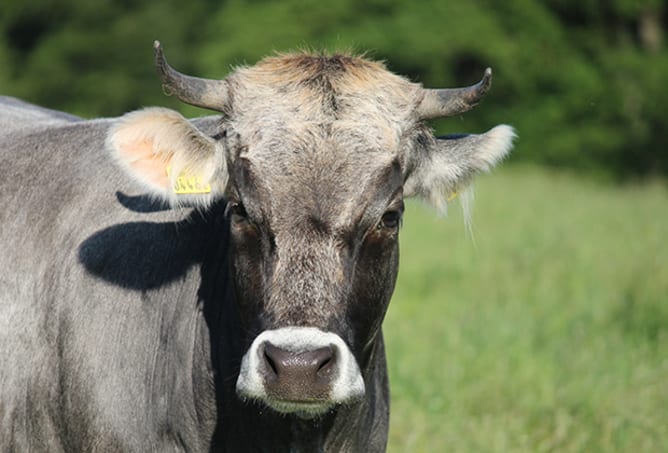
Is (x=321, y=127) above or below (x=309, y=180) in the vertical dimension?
above

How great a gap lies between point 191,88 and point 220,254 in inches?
31.7

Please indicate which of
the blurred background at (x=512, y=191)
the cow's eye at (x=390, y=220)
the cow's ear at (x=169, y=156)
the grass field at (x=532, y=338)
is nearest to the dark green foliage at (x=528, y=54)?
the blurred background at (x=512, y=191)

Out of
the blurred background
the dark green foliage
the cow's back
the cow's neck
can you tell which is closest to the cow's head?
the cow's neck

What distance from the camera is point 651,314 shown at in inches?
366

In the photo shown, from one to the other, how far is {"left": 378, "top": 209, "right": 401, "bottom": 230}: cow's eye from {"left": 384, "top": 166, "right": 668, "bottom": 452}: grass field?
0.72 m

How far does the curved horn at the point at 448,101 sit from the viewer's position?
4602 mm

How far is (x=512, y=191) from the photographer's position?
765 inches

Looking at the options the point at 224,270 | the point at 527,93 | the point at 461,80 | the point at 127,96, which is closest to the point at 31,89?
the point at 127,96

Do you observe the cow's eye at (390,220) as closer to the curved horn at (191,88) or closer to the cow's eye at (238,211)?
the cow's eye at (238,211)

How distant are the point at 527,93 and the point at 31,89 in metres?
21.0

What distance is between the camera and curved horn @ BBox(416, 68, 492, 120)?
4.60 metres

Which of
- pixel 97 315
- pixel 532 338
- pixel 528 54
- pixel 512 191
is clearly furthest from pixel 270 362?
pixel 528 54

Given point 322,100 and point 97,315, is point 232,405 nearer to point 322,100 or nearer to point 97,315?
point 97,315

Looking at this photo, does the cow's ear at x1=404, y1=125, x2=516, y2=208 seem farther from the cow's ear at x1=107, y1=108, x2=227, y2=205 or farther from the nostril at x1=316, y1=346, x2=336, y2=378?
the nostril at x1=316, y1=346, x2=336, y2=378
